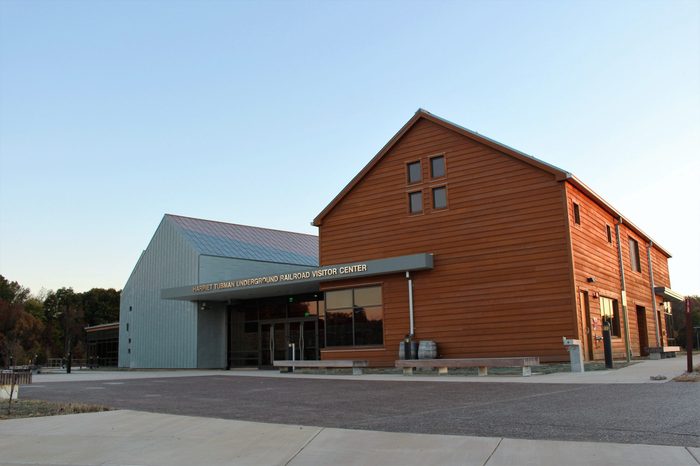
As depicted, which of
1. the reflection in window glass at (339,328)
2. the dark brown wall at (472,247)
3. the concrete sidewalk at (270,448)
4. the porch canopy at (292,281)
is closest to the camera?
the concrete sidewalk at (270,448)

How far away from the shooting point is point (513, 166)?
21688 millimetres

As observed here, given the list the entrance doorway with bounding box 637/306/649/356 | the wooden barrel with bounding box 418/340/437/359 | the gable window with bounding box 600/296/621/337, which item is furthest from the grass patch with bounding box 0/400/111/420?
the entrance doorway with bounding box 637/306/649/356

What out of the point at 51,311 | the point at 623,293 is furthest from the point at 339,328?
the point at 51,311

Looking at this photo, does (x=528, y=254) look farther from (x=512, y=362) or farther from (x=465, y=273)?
(x=512, y=362)

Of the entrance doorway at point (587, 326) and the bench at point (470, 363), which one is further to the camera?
the entrance doorway at point (587, 326)

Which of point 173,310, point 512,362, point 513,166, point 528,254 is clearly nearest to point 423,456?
point 512,362

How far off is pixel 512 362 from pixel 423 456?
485 inches

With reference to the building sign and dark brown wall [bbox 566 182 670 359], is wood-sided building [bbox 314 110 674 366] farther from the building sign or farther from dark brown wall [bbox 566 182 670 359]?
the building sign

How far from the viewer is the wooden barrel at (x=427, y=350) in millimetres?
21953

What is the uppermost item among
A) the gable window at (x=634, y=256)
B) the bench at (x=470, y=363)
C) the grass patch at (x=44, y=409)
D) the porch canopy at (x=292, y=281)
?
the gable window at (x=634, y=256)

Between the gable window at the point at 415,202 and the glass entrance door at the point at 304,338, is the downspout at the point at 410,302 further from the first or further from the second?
the glass entrance door at the point at 304,338

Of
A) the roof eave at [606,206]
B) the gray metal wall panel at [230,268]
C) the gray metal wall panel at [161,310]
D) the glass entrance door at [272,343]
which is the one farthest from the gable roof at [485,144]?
the gray metal wall panel at [161,310]

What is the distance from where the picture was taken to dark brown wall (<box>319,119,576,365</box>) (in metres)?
20.4

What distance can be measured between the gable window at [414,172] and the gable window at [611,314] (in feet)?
26.1
